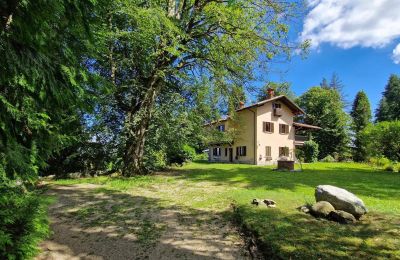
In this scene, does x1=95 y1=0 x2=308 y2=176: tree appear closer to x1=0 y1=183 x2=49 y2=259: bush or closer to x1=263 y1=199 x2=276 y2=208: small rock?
x1=263 y1=199 x2=276 y2=208: small rock

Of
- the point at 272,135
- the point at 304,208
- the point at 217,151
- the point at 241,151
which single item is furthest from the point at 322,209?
the point at 217,151

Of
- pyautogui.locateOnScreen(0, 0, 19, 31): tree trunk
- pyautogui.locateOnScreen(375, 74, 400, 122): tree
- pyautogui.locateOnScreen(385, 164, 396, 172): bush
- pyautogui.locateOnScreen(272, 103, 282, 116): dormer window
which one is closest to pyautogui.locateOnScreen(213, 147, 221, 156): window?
pyautogui.locateOnScreen(272, 103, 282, 116): dormer window

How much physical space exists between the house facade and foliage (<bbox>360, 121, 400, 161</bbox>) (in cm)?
951

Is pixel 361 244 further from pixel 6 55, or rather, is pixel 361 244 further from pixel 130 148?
pixel 130 148

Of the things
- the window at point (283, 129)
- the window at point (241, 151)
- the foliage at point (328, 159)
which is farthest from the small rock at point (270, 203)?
the foliage at point (328, 159)

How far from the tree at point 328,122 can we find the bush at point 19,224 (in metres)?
47.9

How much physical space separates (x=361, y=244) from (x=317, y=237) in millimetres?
811

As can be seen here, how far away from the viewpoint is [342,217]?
7.66 m

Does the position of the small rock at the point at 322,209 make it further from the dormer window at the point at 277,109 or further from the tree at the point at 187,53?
the dormer window at the point at 277,109

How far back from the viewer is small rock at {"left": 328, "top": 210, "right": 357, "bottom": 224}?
7613mm

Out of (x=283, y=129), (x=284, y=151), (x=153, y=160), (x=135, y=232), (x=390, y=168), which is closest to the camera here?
(x=135, y=232)

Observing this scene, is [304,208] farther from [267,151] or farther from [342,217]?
[267,151]

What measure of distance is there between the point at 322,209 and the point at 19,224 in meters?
6.91

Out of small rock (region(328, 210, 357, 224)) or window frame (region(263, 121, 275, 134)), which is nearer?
small rock (region(328, 210, 357, 224))
